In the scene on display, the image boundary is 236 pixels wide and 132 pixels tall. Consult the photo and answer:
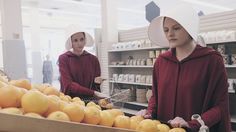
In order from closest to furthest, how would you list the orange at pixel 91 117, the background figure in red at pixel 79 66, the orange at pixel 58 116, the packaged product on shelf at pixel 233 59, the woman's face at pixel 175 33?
the orange at pixel 58 116 < the orange at pixel 91 117 < the woman's face at pixel 175 33 < the background figure in red at pixel 79 66 < the packaged product on shelf at pixel 233 59

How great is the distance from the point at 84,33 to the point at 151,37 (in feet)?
3.16

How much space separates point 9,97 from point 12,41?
5.26 metres

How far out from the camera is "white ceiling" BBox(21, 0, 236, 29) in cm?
1035

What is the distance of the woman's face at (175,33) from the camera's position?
4.89 ft

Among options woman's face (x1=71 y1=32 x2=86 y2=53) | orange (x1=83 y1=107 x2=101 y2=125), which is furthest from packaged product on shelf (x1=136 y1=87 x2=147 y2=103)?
orange (x1=83 y1=107 x2=101 y2=125)

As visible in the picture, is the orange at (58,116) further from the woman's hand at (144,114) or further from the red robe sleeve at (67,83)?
the red robe sleeve at (67,83)

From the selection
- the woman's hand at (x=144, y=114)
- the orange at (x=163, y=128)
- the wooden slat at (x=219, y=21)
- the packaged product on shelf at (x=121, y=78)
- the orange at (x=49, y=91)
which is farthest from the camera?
the packaged product on shelf at (x=121, y=78)

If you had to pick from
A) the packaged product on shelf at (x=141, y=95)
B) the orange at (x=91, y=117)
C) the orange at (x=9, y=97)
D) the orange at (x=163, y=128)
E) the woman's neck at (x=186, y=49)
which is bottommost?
the packaged product on shelf at (x=141, y=95)

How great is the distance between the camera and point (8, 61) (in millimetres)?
5754

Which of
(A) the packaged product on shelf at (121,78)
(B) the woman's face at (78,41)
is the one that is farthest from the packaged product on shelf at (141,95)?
(B) the woman's face at (78,41)

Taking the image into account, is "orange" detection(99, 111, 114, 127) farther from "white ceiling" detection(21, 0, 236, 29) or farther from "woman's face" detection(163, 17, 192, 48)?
"white ceiling" detection(21, 0, 236, 29)

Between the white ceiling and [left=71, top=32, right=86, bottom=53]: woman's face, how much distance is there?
688cm

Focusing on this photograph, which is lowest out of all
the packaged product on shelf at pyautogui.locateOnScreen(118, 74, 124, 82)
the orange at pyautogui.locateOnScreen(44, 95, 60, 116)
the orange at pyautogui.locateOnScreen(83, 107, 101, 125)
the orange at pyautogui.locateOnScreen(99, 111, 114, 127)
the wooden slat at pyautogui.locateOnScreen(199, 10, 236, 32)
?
the packaged product on shelf at pyautogui.locateOnScreen(118, 74, 124, 82)

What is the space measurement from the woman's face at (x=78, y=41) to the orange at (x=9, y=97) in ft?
5.21
